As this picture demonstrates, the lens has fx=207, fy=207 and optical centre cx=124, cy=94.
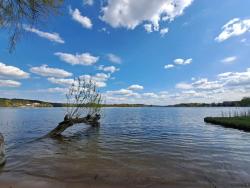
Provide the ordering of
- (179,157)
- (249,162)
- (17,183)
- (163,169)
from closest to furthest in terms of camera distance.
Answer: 1. (17,183)
2. (163,169)
3. (249,162)
4. (179,157)

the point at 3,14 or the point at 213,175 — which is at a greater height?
the point at 3,14

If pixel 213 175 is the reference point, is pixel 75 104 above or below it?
above

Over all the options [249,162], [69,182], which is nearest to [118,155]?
[69,182]

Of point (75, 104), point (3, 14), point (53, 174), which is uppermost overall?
point (3, 14)

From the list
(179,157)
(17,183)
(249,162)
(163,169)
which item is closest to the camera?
(17,183)

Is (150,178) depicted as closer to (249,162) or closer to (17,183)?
(17,183)

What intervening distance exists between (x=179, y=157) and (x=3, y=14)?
455 inches

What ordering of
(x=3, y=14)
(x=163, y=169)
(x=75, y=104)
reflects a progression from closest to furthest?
(x=3, y=14)
(x=163, y=169)
(x=75, y=104)

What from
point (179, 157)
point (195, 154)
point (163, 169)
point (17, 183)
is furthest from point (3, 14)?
point (195, 154)

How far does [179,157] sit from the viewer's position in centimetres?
1283

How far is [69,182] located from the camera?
8258 mm

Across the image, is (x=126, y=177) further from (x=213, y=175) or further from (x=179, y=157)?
(x=179, y=157)

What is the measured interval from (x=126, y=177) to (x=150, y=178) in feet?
3.39

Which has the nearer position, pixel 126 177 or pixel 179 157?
pixel 126 177
